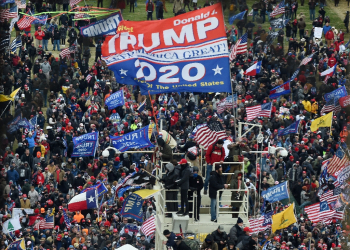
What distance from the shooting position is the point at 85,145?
4100 centimetres

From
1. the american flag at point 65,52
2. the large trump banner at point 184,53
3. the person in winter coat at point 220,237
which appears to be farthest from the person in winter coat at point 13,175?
the person in winter coat at point 220,237

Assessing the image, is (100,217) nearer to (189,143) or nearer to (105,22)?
(189,143)

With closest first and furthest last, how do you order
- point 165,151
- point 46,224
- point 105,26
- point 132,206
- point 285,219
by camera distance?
1. point 165,151
2. point 285,219
3. point 132,206
4. point 46,224
5. point 105,26

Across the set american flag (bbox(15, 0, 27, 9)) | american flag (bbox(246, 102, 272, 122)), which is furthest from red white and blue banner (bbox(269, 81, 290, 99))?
american flag (bbox(15, 0, 27, 9))

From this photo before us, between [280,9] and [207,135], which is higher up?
[280,9]

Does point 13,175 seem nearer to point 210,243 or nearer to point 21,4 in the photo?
point 210,243

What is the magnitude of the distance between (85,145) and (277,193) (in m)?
10.5

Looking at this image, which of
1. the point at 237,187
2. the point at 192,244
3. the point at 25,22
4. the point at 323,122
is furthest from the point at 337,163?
the point at 25,22

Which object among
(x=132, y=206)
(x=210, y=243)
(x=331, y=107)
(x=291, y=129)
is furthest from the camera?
(x=331, y=107)

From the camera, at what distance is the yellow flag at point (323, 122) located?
141 feet

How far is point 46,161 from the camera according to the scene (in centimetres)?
4303

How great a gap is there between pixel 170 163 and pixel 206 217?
1934 mm

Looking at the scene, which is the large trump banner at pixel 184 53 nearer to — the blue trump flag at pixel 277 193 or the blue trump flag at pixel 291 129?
the blue trump flag at pixel 277 193

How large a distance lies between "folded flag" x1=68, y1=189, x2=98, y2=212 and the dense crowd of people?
0.71 meters
